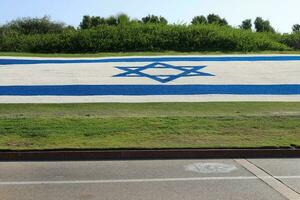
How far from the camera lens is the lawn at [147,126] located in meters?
11.1

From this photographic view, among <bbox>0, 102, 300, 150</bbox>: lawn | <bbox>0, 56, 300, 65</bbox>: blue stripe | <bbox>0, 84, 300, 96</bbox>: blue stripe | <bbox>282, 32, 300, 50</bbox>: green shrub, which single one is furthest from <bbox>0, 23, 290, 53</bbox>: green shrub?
<bbox>0, 102, 300, 150</bbox>: lawn

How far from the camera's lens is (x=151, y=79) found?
21.7 metres

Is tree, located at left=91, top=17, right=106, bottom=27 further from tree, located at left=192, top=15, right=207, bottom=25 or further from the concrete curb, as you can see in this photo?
the concrete curb

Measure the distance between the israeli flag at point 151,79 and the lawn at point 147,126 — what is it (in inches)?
77.2

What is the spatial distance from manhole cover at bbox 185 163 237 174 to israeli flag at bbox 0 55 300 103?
9029 millimetres

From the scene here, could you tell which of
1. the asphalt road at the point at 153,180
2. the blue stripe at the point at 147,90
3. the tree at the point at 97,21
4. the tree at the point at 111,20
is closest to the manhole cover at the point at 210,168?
the asphalt road at the point at 153,180

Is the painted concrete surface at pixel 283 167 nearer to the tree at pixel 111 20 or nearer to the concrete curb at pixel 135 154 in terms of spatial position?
the concrete curb at pixel 135 154

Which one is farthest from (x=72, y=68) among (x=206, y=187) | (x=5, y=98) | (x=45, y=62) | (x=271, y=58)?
(x=206, y=187)

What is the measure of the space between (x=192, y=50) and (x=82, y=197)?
82.4 ft

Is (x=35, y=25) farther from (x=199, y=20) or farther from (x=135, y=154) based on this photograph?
(x=135, y=154)

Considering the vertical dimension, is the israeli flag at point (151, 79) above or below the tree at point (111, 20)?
below

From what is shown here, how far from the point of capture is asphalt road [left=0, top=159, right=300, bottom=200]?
7.14 m

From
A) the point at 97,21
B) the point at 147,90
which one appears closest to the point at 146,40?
the point at 147,90

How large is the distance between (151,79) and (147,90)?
1.85 metres
